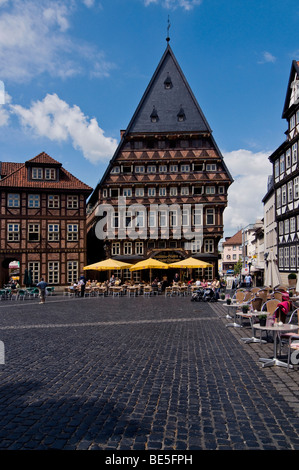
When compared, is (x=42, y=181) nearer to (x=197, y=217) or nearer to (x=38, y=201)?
(x=38, y=201)

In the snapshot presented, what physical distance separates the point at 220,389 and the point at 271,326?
2.63 m

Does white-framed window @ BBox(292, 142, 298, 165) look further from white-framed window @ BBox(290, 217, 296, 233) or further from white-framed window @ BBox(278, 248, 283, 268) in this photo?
white-framed window @ BBox(278, 248, 283, 268)

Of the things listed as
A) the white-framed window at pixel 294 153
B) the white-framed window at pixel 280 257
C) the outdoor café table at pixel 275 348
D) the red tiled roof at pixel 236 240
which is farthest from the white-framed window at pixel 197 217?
the red tiled roof at pixel 236 240

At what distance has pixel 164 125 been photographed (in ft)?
140

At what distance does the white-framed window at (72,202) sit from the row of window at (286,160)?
61.9 ft

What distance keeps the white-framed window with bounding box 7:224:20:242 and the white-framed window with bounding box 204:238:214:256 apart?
17778mm

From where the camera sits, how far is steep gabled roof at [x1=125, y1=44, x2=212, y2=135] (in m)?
42.4

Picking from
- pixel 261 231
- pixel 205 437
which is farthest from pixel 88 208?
pixel 205 437

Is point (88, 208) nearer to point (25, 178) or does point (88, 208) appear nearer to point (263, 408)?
point (25, 178)

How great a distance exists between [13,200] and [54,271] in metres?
7.58

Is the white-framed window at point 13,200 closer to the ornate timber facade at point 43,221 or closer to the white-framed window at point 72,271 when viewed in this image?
the ornate timber facade at point 43,221

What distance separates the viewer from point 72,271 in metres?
40.2

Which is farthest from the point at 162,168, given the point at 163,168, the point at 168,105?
the point at 168,105

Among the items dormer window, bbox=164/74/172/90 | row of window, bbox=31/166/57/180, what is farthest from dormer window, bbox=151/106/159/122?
row of window, bbox=31/166/57/180
